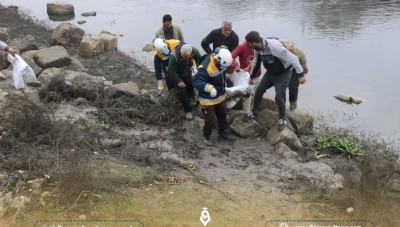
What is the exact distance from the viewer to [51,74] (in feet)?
28.8

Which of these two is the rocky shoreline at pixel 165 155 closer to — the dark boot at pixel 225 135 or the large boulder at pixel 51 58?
the dark boot at pixel 225 135

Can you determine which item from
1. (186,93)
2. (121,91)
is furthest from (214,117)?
(121,91)

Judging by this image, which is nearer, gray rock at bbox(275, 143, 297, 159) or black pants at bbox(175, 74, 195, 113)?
gray rock at bbox(275, 143, 297, 159)

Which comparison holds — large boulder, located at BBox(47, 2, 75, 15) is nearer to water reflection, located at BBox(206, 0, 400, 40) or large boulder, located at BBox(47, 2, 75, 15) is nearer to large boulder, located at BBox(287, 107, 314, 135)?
water reflection, located at BBox(206, 0, 400, 40)

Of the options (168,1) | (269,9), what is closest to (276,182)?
(269,9)

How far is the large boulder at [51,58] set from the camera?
1062 centimetres

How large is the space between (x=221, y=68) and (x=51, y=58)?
20.6ft

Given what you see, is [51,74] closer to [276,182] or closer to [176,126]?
[176,126]

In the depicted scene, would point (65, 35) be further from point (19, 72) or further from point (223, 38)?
point (223, 38)

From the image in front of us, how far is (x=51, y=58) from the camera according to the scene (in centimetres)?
1081

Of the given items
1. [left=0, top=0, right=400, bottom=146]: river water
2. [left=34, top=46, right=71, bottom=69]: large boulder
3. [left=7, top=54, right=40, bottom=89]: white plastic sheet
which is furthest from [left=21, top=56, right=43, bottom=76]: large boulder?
[left=0, top=0, right=400, bottom=146]: river water

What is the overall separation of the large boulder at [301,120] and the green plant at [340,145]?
363mm

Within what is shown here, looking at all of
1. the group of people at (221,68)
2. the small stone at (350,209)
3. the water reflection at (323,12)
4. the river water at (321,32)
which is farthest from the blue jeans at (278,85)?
the water reflection at (323,12)

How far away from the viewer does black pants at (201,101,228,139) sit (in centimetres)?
653
